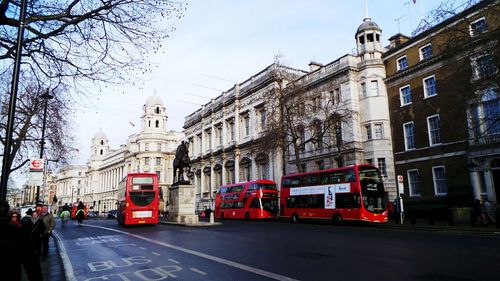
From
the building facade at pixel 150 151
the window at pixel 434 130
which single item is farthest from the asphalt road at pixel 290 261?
the building facade at pixel 150 151

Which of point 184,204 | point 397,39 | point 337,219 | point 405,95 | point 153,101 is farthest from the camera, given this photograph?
point 153,101

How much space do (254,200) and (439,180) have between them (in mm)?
15120

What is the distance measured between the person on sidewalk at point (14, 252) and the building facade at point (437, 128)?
2010cm

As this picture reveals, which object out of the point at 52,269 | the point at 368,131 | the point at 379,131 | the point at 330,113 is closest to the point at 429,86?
the point at 379,131

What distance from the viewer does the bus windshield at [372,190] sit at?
22703 millimetres

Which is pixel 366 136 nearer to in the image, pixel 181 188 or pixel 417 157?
pixel 417 157

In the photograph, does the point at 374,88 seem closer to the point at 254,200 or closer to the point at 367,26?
the point at 367,26

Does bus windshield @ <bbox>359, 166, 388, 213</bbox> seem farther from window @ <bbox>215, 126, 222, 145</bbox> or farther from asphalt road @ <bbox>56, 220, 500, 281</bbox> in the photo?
window @ <bbox>215, 126, 222, 145</bbox>

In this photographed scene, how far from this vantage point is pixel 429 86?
94.9 feet

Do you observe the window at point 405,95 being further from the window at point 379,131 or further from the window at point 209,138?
the window at point 209,138

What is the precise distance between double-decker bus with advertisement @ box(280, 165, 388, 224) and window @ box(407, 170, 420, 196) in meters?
7.52

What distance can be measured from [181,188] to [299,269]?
65.2 ft

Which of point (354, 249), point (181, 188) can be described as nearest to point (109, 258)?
point (354, 249)

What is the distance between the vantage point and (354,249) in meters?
11.3
